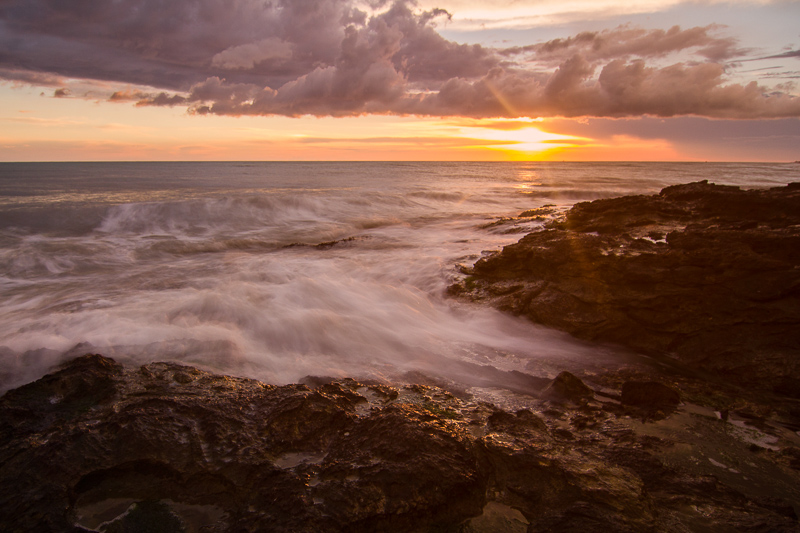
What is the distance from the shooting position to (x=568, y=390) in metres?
4.32

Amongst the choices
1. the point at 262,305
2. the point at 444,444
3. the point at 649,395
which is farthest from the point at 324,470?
the point at 262,305

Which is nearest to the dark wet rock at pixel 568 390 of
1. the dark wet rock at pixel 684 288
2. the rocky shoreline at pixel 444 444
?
the rocky shoreline at pixel 444 444

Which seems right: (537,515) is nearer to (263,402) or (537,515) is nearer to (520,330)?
(263,402)

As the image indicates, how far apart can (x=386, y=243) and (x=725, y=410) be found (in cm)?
983

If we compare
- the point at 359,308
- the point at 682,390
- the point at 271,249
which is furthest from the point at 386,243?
the point at 682,390

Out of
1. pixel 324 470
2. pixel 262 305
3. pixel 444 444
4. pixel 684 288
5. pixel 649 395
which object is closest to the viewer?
pixel 324 470

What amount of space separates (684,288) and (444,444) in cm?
464

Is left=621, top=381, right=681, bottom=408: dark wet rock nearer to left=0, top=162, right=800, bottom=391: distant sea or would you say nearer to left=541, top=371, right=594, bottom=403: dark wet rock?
left=541, top=371, right=594, bottom=403: dark wet rock

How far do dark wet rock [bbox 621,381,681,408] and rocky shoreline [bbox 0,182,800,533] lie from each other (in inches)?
0.7

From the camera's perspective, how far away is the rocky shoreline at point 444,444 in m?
2.76

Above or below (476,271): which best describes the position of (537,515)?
below

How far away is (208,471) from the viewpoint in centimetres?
309

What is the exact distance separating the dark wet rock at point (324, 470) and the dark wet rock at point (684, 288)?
1850 mm

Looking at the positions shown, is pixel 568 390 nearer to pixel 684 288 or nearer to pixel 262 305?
pixel 684 288
